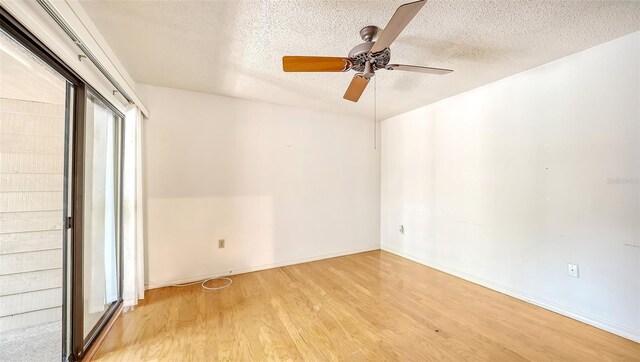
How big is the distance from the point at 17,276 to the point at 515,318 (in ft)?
11.3

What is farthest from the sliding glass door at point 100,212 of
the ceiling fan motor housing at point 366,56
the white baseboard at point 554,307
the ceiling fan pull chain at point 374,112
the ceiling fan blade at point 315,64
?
the white baseboard at point 554,307

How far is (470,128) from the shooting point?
9.55 ft

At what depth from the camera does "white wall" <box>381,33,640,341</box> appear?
6.14 ft

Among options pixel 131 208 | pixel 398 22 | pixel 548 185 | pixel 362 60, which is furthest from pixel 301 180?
pixel 548 185

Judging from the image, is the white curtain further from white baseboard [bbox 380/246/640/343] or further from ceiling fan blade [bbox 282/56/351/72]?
white baseboard [bbox 380/246/640/343]

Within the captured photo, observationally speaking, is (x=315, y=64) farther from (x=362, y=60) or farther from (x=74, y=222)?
(x=74, y=222)

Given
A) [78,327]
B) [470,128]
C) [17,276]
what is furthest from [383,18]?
[78,327]

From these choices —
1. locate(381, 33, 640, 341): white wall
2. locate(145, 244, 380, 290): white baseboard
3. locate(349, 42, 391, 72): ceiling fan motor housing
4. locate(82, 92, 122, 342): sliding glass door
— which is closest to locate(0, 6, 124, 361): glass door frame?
locate(82, 92, 122, 342): sliding glass door

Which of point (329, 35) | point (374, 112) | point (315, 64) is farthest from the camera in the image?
point (374, 112)

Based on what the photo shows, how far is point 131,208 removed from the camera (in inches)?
89.4

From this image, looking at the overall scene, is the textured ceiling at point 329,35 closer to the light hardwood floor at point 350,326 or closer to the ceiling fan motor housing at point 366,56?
the ceiling fan motor housing at point 366,56

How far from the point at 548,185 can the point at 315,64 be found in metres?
2.46

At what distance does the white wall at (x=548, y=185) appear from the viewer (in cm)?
187

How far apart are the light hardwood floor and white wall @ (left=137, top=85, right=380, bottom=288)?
1.63ft
